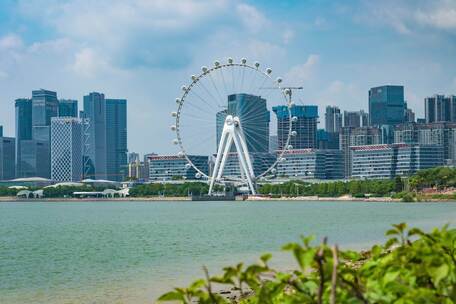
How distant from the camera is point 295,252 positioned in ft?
12.1

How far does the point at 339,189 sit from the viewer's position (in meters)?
184

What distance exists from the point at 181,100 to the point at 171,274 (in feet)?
279

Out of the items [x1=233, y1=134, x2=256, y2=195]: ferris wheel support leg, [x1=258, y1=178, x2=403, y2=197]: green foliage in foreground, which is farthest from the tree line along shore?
[x1=233, y1=134, x2=256, y2=195]: ferris wheel support leg

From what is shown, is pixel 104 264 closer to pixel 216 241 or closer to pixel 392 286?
pixel 216 241

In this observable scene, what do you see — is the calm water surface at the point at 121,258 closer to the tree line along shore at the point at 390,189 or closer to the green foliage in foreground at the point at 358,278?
the green foliage in foreground at the point at 358,278

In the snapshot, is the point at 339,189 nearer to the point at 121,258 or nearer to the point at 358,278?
the point at 121,258

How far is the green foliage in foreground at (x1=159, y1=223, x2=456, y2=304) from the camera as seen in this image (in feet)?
12.7

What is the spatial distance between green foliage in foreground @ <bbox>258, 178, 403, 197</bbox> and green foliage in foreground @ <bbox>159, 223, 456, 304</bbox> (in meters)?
172

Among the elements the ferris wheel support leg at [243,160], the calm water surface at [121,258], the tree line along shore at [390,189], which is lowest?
the calm water surface at [121,258]

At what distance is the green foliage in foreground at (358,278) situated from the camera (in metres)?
3.87

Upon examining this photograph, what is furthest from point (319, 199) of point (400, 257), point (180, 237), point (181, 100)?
point (400, 257)

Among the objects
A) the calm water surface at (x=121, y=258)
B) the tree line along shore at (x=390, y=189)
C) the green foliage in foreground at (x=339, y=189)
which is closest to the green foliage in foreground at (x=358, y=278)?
the calm water surface at (x=121, y=258)

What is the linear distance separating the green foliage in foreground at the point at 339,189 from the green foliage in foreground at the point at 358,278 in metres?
172

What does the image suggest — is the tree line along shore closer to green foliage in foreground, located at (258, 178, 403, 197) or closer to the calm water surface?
green foliage in foreground, located at (258, 178, 403, 197)
